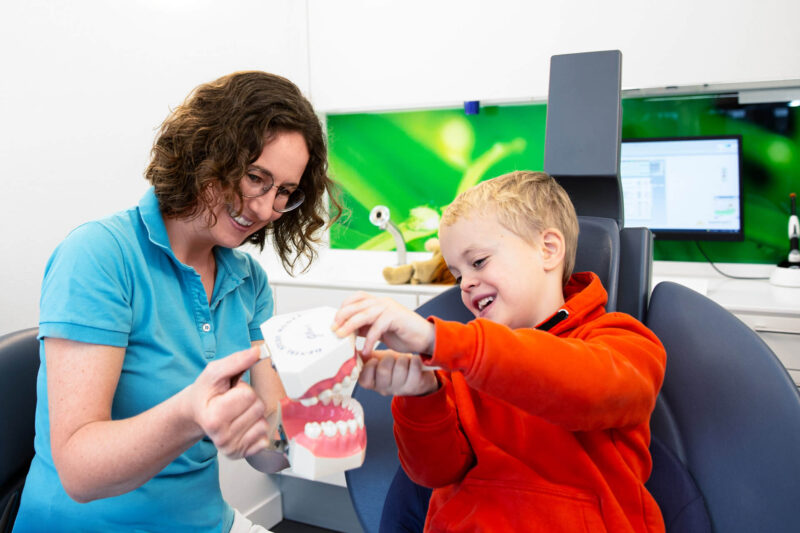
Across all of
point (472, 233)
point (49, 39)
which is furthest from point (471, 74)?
point (472, 233)

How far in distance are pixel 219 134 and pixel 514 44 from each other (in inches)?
67.2

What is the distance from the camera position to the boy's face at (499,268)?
3.11 ft

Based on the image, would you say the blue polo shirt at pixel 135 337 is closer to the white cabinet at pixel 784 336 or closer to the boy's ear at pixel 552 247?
the boy's ear at pixel 552 247

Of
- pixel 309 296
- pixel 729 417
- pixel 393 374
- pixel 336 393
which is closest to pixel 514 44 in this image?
pixel 309 296

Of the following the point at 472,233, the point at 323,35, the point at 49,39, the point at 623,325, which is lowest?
the point at 623,325

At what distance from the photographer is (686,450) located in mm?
1021

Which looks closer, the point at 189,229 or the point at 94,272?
the point at 94,272

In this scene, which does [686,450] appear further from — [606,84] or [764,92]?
[764,92]

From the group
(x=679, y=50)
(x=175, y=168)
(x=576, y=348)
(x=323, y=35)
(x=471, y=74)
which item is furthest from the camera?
(x=323, y=35)

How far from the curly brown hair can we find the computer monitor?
64.8 inches

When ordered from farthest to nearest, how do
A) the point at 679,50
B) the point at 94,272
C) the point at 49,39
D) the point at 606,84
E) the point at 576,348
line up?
the point at 679,50 → the point at 49,39 → the point at 606,84 → the point at 94,272 → the point at 576,348

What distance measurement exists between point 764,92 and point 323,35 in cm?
179

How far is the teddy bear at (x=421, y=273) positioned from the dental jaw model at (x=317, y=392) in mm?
1589

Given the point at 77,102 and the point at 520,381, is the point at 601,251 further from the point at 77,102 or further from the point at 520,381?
the point at 77,102
